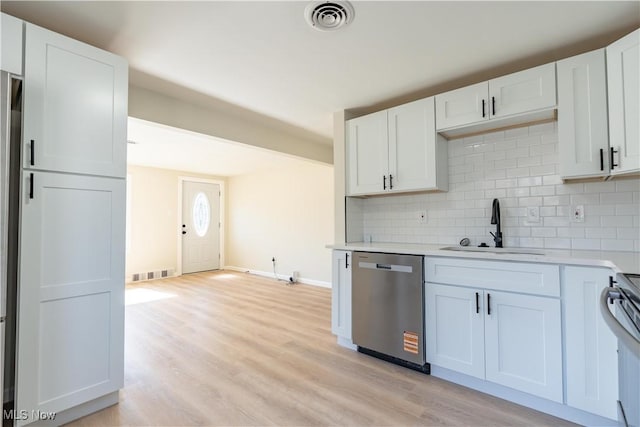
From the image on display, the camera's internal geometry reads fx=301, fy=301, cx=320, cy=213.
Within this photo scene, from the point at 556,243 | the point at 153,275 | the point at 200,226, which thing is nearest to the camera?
the point at 556,243

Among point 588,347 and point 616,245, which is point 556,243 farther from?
point 588,347

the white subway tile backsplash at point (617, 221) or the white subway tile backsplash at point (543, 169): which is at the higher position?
the white subway tile backsplash at point (543, 169)

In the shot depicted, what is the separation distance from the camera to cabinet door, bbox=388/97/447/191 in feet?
8.33

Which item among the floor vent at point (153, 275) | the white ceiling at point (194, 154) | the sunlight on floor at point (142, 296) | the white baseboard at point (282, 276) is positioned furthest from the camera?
the floor vent at point (153, 275)

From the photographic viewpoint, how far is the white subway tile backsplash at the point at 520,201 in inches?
79.8

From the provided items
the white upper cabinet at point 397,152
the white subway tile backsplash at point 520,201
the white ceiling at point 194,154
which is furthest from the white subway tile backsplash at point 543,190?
the white ceiling at point 194,154

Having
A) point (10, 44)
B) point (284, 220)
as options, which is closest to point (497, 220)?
point (10, 44)

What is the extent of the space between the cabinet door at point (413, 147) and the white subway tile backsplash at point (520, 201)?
0.99ft

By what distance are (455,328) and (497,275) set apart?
1.61 ft

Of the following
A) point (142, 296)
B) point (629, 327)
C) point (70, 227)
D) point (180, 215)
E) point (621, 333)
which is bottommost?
point (142, 296)

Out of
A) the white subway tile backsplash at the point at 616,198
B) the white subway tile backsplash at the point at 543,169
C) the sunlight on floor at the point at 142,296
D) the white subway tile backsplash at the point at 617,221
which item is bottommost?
the sunlight on floor at the point at 142,296

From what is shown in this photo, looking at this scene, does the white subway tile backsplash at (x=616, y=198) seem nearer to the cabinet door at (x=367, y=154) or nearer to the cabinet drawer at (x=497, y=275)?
the cabinet drawer at (x=497, y=275)

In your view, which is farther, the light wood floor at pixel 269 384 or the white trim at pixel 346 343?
the white trim at pixel 346 343

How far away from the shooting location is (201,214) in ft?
23.2
